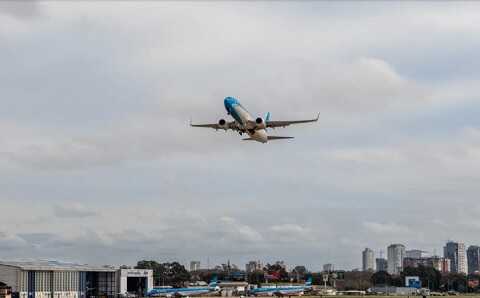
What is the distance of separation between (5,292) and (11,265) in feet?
77.9

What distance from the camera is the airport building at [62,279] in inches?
6107

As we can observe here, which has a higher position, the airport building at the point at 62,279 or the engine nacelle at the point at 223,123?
the engine nacelle at the point at 223,123

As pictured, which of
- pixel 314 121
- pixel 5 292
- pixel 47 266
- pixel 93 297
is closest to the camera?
pixel 314 121

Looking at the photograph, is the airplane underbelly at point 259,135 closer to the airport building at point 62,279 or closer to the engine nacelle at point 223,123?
the engine nacelle at point 223,123

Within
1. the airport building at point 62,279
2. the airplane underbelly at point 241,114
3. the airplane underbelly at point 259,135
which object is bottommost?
the airport building at point 62,279

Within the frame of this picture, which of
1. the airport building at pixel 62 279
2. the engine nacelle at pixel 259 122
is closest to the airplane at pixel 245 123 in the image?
the engine nacelle at pixel 259 122

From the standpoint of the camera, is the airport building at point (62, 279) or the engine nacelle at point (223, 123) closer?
the engine nacelle at point (223, 123)

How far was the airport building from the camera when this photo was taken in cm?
15512

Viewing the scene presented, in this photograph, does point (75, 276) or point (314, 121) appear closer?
point (314, 121)

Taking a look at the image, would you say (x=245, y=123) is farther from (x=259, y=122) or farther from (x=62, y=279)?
(x=62, y=279)

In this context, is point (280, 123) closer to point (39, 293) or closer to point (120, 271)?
point (39, 293)

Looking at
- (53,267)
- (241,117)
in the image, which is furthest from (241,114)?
(53,267)

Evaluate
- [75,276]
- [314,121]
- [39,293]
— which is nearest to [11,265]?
[39,293]

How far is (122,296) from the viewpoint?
185750 millimetres
